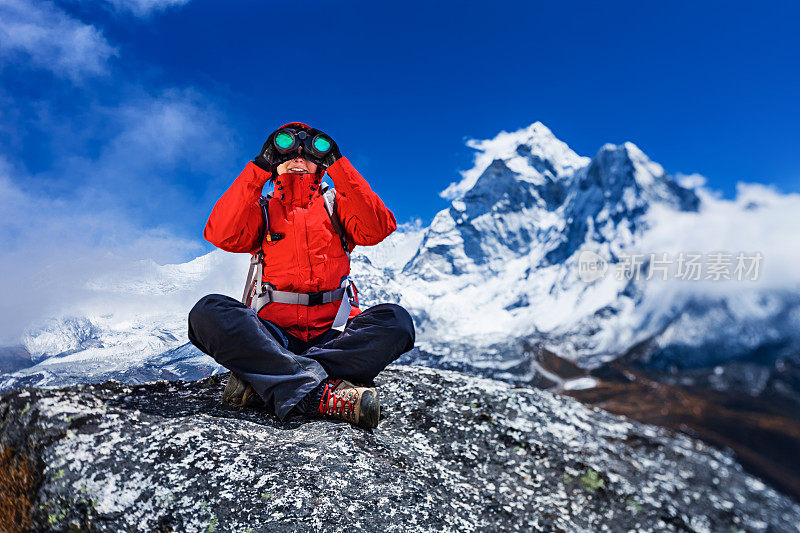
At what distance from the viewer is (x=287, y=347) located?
3596mm

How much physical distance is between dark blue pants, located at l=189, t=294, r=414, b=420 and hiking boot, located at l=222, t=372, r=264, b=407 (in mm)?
101

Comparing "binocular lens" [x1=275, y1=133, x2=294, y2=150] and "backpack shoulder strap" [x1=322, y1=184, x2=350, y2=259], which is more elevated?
"binocular lens" [x1=275, y1=133, x2=294, y2=150]

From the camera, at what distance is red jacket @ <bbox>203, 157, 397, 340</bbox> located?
360cm

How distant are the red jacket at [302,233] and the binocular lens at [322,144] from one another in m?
0.16

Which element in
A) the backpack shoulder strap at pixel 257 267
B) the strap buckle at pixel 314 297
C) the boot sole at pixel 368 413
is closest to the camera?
the boot sole at pixel 368 413

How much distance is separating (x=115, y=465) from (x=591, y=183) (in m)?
188

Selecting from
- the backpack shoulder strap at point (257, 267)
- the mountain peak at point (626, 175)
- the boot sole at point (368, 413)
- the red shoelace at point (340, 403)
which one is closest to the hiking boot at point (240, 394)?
the red shoelace at point (340, 403)

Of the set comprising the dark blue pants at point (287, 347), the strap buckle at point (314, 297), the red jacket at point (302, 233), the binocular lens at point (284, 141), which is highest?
the binocular lens at point (284, 141)

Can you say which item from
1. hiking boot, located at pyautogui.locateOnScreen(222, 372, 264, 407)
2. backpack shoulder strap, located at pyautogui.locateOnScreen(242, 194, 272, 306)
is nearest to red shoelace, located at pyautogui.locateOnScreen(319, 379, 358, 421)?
hiking boot, located at pyautogui.locateOnScreen(222, 372, 264, 407)

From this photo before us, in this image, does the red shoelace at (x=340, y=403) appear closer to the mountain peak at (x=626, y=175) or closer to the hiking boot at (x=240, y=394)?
the hiking boot at (x=240, y=394)

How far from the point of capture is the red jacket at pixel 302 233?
142 inches

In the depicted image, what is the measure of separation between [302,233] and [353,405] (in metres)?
1.59

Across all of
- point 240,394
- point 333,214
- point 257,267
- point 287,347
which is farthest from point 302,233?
point 240,394

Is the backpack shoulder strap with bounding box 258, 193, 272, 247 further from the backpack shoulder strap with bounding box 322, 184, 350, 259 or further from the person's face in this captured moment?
the backpack shoulder strap with bounding box 322, 184, 350, 259
